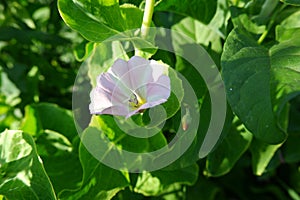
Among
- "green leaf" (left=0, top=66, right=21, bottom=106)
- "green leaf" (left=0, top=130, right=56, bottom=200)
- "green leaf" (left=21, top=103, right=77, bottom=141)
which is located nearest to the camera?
"green leaf" (left=0, top=130, right=56, bottom=200)

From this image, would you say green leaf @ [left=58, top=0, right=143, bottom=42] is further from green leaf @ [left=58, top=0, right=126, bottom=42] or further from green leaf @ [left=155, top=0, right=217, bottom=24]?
green leaf @ [left=155, top=0, right=217, bottom=24]

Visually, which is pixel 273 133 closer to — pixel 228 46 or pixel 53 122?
pixel 228 46

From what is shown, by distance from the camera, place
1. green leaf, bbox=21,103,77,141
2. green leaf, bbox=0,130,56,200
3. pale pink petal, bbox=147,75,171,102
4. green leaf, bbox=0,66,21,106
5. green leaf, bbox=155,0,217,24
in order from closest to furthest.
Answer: pale pink petal, bbox=147,75,171,102, green leaf, bbox=0,130,56,200, green leaf, bbox=155,0,217,24, green leaf, bbox=21,103,77,141, green leaf, bbox=0,66,21,106

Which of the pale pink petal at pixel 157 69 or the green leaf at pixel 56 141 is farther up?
the pale pink petal at pixel 157 69

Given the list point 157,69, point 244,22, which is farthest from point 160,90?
point 244,22

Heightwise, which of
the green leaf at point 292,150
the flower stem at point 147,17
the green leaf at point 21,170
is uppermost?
the flower stem at point 147,17

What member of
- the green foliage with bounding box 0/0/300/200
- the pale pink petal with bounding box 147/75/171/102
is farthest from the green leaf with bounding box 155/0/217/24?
the pale pink petal with bounding box 147/75/171/102

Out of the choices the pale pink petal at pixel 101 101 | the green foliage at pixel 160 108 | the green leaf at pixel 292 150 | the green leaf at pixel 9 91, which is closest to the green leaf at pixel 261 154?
the green foliage at pixel 160 108

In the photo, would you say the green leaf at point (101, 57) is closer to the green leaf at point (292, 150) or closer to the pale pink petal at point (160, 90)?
the pale pink petal at point (160, 90)
